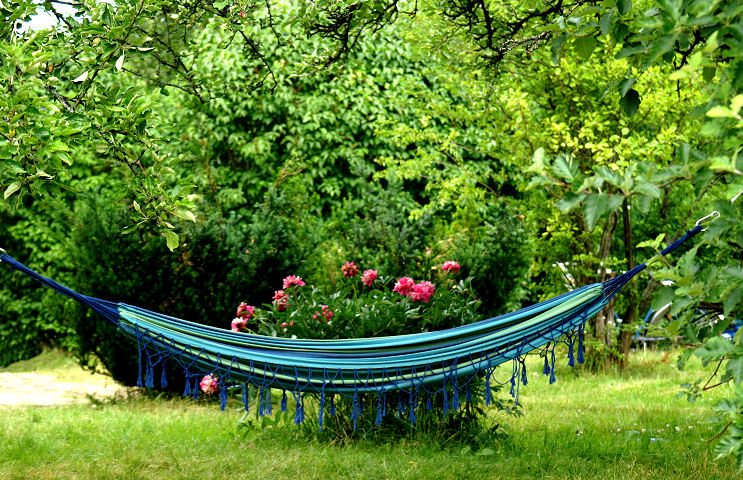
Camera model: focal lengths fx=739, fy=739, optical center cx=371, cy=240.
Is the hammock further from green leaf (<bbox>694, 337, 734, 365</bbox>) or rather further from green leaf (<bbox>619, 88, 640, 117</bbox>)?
green leaf (<bbox>694, 337, 734, 365</bbox>)

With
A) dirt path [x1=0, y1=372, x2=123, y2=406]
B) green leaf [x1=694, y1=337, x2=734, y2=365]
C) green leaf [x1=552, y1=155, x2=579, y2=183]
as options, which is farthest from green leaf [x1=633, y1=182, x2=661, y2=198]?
dirt path [x1=0, y1=372, x2=123, y2=406]

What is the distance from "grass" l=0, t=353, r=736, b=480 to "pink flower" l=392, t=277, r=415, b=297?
0.75m

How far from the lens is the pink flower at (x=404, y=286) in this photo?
376 cm

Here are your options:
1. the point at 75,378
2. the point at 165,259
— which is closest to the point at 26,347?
the point at 75,378

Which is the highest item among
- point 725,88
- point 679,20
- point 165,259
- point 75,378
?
point 679,20

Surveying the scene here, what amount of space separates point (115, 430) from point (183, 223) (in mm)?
1541

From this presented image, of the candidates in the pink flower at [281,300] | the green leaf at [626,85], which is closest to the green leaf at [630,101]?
the green leaf at [626,85]

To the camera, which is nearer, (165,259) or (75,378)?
(165,259)

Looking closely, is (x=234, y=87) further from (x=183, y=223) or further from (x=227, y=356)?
(x=183, y=223)

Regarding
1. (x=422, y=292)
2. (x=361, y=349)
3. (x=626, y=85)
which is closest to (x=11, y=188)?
(x=361, y=349)

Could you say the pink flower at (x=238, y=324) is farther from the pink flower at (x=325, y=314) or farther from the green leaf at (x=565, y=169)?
the green leaf at (x=565, y=169)

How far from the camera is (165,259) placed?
16.5 feet

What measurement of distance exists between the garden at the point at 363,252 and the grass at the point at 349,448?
23 mm

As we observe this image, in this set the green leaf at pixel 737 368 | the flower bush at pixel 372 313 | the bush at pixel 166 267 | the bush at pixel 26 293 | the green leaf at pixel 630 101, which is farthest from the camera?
the bush at pixel 26 293
